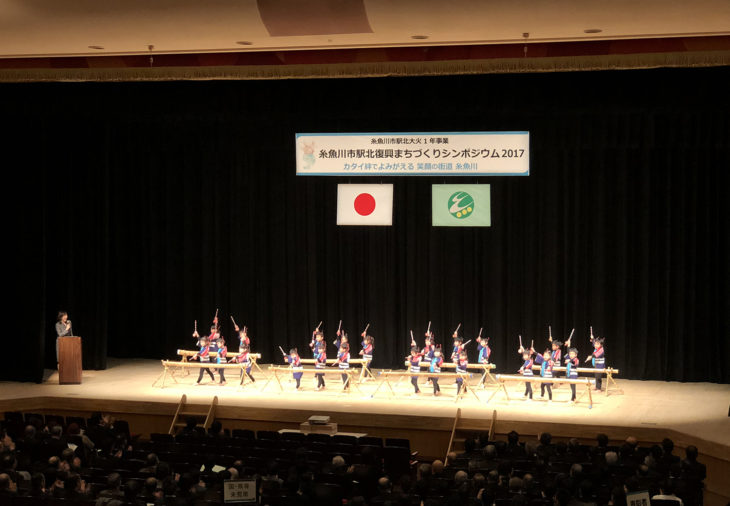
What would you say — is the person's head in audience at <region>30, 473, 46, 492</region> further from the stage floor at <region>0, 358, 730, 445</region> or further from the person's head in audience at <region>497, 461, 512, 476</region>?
the stage floor at <region>0, 358, 730, 445</region>

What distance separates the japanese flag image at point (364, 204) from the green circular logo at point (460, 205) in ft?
3.24

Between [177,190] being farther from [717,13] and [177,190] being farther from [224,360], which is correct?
[717,13]

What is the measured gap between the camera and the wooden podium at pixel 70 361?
1510cm

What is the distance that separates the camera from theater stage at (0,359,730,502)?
12.3 metres

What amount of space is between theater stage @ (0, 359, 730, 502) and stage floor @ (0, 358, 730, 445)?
0.01 meters

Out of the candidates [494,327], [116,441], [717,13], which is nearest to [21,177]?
[116,441]

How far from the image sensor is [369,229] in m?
16.9

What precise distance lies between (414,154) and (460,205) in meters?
1.16

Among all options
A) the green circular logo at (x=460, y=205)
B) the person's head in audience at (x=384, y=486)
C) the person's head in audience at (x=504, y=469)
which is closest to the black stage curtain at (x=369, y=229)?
the green circular logo at (x=460, y=205)

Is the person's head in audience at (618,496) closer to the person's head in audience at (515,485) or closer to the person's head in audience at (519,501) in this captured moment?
the person's head in audience at (519,501)

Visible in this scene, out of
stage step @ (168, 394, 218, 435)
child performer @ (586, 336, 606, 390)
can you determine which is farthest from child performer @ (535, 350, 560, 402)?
stage step @ (168, 394, 218, 435)

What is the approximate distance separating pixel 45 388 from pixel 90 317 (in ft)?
5.81

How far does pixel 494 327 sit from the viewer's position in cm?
1617

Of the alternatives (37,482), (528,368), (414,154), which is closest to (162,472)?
(37,482)
